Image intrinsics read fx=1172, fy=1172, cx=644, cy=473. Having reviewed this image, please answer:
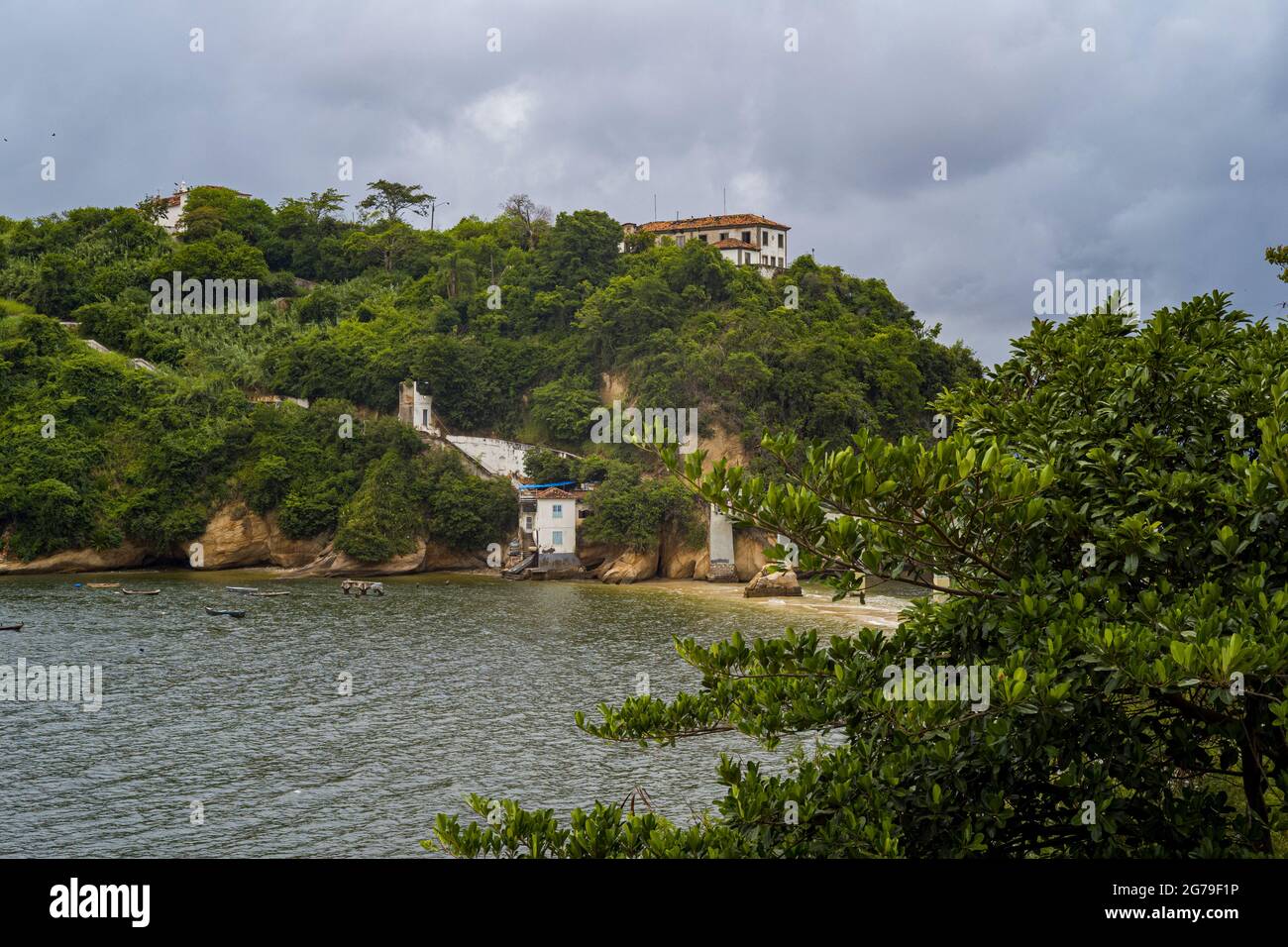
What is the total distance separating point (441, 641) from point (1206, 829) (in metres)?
36.0

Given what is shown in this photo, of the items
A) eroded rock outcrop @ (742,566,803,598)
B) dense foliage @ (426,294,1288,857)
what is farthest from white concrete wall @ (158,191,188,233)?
dense foliage @ (426,294,1288,857)

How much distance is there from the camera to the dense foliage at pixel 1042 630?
6879 millimetres

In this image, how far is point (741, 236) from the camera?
3410 inches

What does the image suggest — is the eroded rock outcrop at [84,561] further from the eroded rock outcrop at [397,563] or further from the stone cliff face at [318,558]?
the eroded rock outcrop at [397,563]

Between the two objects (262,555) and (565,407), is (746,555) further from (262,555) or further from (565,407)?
(262,555)

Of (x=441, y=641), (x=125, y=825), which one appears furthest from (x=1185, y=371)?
(x=441, y=641)

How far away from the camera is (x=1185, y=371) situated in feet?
25.2

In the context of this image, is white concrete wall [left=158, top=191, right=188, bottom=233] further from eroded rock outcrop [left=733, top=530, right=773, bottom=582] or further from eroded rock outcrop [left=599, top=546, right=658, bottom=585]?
eroded rock outcrop [left=733, top=530, right=773, bottom=582]

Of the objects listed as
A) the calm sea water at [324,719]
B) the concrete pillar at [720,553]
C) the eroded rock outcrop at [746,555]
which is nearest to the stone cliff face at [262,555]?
the calm sea water at [324,719]

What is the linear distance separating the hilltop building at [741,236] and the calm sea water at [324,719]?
128 ft

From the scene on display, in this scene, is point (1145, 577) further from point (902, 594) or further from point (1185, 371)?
point (902, 594)

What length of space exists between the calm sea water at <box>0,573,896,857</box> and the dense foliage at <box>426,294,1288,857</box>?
13546 millimetres

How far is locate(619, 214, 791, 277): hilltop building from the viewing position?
84.7 m

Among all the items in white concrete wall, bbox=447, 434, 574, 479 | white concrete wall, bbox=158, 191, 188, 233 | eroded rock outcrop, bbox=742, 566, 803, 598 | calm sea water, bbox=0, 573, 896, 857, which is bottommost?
calm sea water, bbox=0, 573, 896, 857
